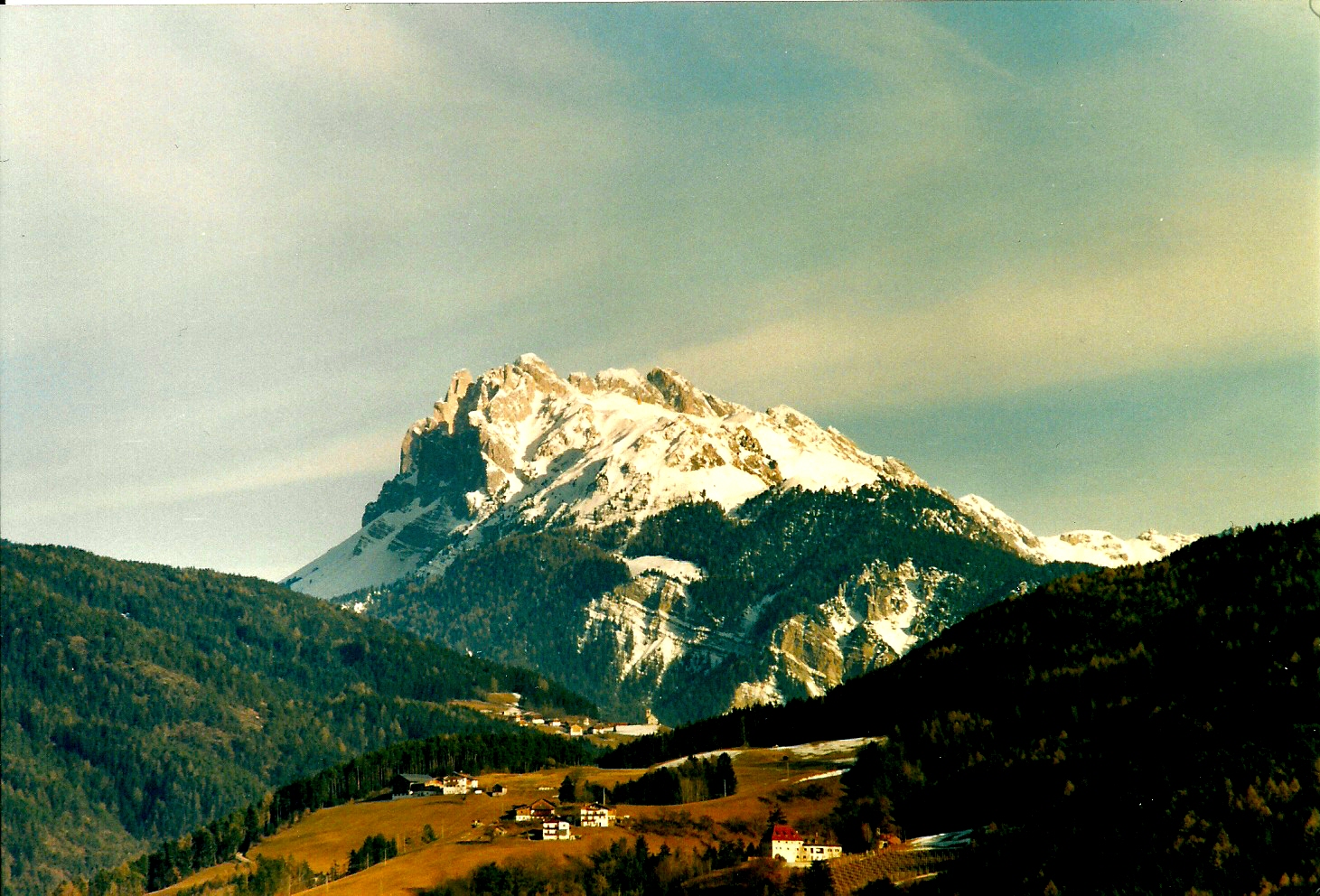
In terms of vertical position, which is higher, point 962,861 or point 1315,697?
point 1315,697

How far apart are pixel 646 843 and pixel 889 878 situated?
41.2 meters

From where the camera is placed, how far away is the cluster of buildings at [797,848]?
183 m

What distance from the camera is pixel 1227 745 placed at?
7180 inches

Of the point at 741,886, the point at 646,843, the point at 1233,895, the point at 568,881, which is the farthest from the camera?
the point at 646,843

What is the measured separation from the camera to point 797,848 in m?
187

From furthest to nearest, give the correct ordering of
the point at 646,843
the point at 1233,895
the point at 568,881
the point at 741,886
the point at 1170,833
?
the point at 646,843, the point at 568,881, the point at 741,886, the point at 1170,833, the point at 1233,895

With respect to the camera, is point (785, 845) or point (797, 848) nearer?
point (797, 848)

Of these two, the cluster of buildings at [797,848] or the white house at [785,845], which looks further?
the white house at [785,845]

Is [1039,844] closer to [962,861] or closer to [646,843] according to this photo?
[962,861]

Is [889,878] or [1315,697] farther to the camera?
[1315,697]

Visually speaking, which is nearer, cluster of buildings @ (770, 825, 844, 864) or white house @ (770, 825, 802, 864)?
cluster of buildings @ (770, 825, 844, 864)

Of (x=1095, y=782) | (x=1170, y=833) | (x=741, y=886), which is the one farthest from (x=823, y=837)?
(x=1170, y=833)

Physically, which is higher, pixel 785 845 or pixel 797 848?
pixel 785 845

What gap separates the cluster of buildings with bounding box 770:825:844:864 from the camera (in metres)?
183
